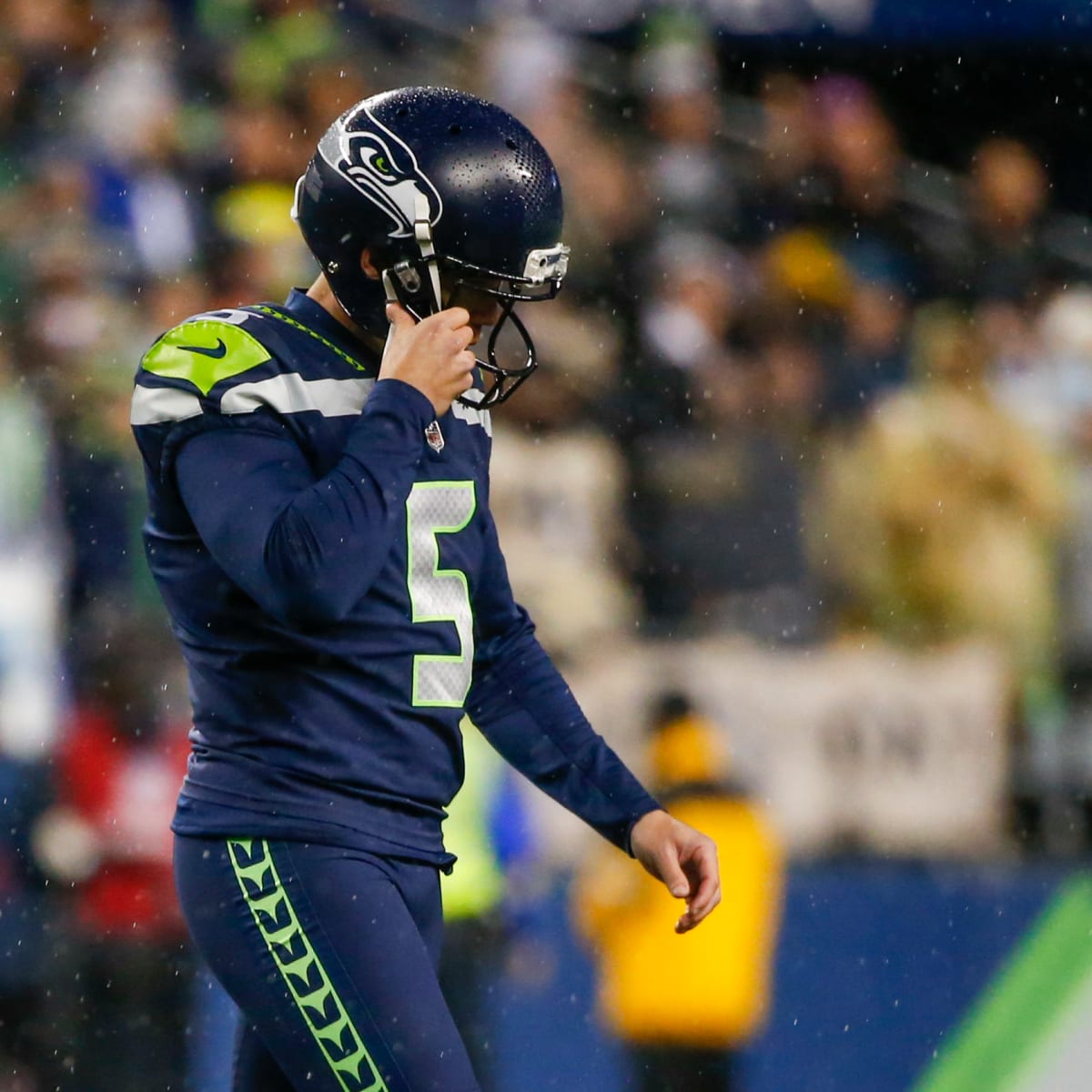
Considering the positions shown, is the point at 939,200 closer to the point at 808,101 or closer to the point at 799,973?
the point at 808,101

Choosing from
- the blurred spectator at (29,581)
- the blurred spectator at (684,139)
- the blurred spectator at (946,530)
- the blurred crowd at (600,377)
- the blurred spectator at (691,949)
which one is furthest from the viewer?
the blurred spectator at (684,139)

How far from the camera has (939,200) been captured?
7.18 metres

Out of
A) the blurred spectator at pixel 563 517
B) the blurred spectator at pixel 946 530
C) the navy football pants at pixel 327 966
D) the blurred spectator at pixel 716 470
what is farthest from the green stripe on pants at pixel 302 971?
the blurred spectator at pixel 946 530

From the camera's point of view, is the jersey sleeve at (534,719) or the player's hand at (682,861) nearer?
the player's hand at (682,861)

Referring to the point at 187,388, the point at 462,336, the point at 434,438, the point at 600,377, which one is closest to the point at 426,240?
the point at 462,336

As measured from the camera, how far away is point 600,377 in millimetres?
6238

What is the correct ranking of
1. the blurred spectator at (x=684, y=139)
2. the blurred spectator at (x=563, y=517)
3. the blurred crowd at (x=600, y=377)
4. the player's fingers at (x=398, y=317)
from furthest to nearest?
the blurred spectator at (x=684, y=139) < the blurred spectator at (x=563, y=517) < the blurred crowd at (x=600, y=377) < the player's fingers at (x=398, y=317)

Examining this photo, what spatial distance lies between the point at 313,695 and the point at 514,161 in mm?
767

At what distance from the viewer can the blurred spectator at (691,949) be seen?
4.79 metres

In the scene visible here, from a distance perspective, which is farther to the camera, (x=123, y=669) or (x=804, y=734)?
(x=804, y=734)

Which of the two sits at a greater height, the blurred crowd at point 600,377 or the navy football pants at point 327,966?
the navy football pants at point 327,966

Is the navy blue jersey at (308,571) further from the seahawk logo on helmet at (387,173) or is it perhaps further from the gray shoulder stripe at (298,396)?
the seahawk logo on helmet at (387,173)

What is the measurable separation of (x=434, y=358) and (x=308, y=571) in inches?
13.6

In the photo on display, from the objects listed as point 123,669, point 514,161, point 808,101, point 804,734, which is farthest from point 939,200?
point 514,161
